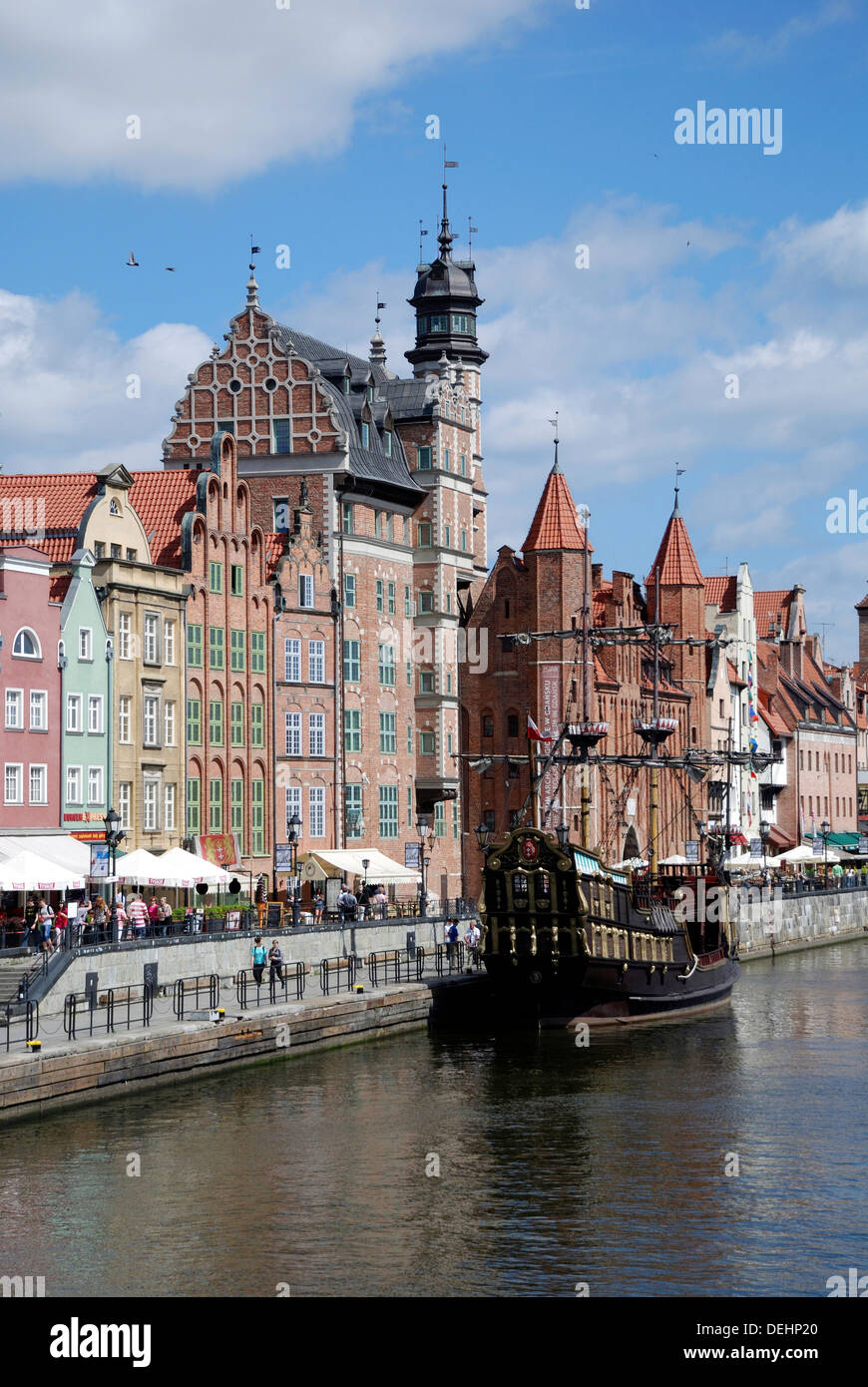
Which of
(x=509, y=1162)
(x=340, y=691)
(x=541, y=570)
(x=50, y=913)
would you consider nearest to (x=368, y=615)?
(x=340, y=691)

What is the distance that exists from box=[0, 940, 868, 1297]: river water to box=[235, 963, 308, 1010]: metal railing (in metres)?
2.97

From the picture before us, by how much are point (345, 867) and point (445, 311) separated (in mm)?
63693

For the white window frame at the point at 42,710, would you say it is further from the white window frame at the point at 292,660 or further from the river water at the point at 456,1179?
the white window frame at the point at 292,660

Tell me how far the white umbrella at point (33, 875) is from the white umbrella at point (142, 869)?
13.3 feet

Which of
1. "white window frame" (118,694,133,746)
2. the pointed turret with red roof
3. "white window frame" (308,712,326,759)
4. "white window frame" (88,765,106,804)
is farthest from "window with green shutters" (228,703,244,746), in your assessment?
the pointed turret with red roof

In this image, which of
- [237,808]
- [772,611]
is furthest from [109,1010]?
[772,611]

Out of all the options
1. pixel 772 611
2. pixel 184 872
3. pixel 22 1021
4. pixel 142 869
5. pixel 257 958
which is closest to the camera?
pixel 22 1021

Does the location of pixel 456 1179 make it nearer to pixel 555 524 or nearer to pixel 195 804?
pixel 195 804

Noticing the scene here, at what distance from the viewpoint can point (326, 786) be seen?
9031 cm

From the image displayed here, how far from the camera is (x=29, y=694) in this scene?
69.0 meters

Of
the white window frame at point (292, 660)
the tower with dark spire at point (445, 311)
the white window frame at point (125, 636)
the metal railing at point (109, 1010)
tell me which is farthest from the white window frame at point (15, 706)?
the tower with dark spire at point (445, 311)

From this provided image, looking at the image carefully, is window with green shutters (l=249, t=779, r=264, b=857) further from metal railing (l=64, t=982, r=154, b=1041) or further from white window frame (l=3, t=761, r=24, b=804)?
metal railing (l=64, t=982, r=154, b=1041)

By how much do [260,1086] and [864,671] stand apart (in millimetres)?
154335
